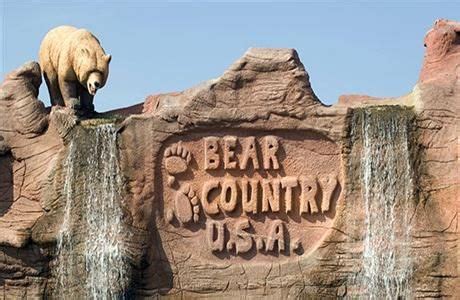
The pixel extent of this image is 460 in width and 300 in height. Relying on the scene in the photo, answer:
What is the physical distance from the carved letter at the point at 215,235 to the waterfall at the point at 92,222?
3.08ft

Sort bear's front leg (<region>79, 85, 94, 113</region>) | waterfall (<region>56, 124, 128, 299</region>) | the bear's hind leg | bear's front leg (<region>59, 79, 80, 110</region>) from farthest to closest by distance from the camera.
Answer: the bear's hind leg
bear's front leg (<region>79, 85, 94, 113</region>)
bear's front leg (<region>59, 79, 80, 110</region>)
waterfall (<region>56, 124, 128, 299</region>)

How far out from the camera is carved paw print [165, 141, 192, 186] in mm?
10602

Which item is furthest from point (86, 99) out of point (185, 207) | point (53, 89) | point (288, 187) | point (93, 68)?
point (288, 187)

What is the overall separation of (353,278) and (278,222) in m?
1.00

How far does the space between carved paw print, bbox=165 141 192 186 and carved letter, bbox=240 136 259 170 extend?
58 cm

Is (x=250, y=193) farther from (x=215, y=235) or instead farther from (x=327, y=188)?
(x=327, y=188)

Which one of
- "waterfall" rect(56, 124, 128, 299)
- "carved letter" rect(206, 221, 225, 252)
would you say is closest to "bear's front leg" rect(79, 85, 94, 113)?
Answer: "waterfall" rect(56, 124, 128, 299)

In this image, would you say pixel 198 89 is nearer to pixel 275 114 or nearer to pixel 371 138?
pixel 275 114

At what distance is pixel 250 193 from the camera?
35.1 feet

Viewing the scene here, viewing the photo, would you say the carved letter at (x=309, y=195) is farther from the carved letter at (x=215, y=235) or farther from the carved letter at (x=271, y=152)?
the carved letter at (x=215, y=235)

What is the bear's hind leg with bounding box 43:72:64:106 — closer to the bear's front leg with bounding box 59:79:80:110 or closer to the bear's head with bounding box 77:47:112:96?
the bear's front leg with bounding box 59:79:80:110

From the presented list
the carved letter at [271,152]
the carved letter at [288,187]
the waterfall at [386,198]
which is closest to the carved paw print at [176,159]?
the carved letter at [271,152]

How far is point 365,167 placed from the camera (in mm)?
10617

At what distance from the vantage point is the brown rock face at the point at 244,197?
10.5 metres
